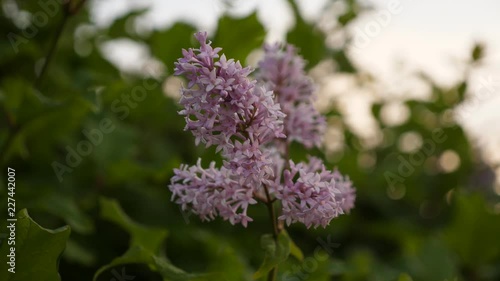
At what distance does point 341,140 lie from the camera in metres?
3.65

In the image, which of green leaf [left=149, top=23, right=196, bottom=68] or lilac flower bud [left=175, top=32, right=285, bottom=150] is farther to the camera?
green leaf [left=149, top=23, right=196, bottom=68]

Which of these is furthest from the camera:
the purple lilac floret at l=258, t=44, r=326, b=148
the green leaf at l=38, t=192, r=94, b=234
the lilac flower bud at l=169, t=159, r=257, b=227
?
the green leaf at l=38, t=192, r=94, b=234

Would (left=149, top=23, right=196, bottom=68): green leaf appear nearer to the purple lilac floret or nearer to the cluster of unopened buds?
the purple lilac floret

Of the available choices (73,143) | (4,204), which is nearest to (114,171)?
(73,143)

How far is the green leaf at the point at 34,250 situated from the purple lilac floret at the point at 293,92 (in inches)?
26.9

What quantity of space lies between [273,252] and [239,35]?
1095mm

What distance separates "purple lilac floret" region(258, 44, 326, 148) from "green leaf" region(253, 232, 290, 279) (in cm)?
34

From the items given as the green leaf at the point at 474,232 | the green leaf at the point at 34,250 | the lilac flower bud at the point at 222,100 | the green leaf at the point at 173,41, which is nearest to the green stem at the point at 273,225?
the lilac flower bud at the point at 222,100

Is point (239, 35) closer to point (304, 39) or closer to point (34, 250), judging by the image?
point (304, 39)

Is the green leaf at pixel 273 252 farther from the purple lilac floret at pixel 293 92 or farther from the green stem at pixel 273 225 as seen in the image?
the purple lilac floret at pixel 293 92

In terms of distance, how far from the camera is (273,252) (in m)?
1.41

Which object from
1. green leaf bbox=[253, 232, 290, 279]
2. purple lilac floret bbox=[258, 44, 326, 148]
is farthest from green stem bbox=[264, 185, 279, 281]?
purple lilac floret bbox=[258, 44, 326, 148]

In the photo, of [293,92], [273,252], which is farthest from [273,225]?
[293,92]

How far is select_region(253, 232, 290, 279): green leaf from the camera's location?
1.39 metres
